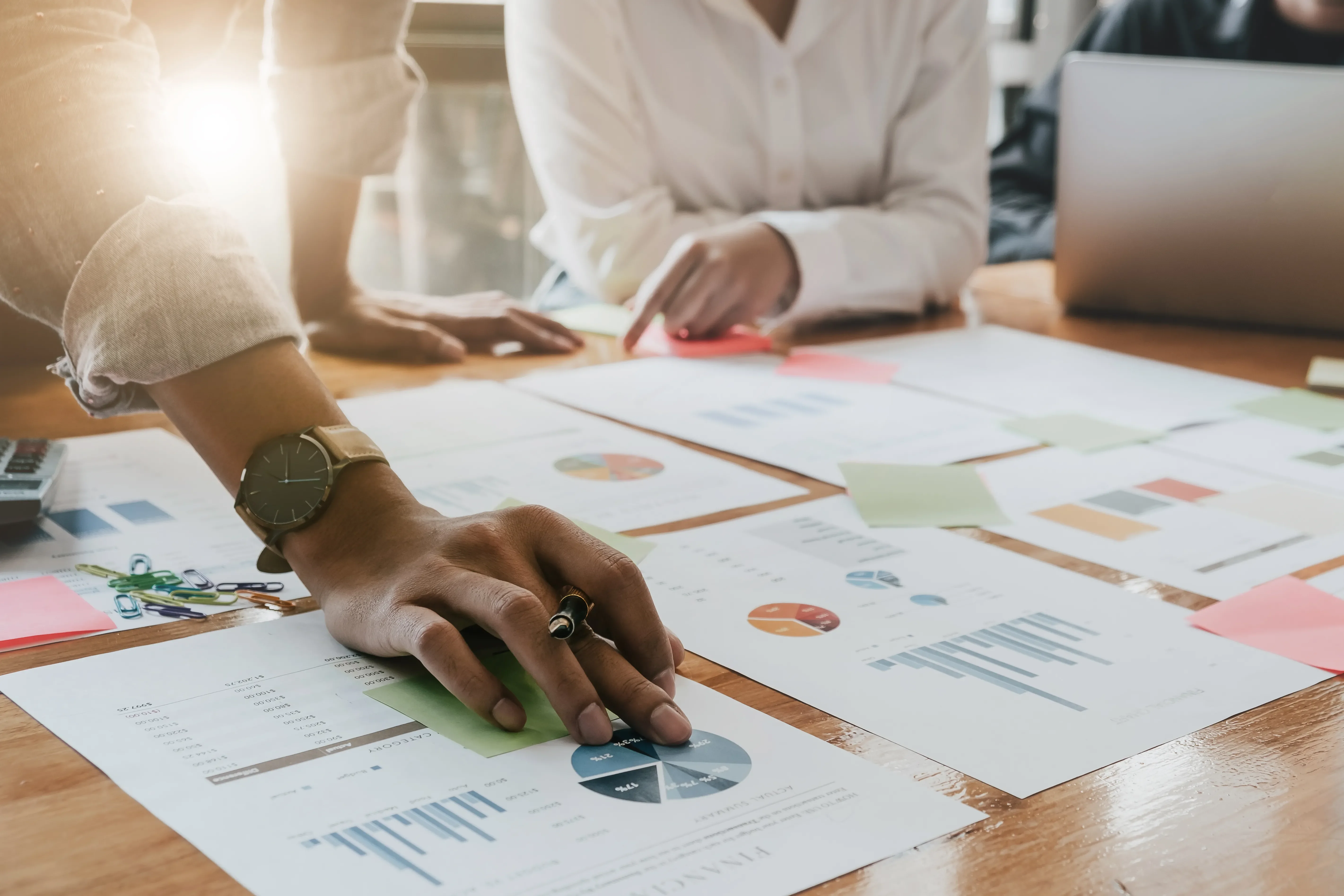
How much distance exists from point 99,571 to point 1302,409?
0.97 meters

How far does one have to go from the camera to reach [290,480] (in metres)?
0.64

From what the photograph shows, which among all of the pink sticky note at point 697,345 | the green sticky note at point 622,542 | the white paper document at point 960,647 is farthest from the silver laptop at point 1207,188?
the green sticky note at point 622,542

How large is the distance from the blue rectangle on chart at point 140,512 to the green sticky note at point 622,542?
201 mm

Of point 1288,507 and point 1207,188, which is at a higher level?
point 1207,188

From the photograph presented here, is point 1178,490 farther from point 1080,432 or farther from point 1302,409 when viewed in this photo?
point 1302,409

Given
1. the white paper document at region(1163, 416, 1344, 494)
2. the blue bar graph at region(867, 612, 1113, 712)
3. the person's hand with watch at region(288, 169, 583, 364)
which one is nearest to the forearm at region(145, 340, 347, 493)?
the blue bar graph at region(867, 612, 1113, 712)

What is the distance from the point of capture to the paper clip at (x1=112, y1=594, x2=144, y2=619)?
2.01 ft

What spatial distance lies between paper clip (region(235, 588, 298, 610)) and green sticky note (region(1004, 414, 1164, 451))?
0.61 metres

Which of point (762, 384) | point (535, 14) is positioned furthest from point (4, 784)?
point (535, 14)

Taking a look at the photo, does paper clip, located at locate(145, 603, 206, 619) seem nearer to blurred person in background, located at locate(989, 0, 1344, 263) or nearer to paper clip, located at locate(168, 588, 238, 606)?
paper clip, located at locate(168, 588, 238, 606)

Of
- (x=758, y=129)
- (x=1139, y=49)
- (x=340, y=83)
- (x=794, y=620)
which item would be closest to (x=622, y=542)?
(x=794, y=620)

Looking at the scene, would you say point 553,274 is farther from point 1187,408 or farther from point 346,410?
point 1187,408

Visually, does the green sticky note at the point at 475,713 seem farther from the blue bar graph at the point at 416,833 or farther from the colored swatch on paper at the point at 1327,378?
the colored swatch on paper at the point at 1327,378

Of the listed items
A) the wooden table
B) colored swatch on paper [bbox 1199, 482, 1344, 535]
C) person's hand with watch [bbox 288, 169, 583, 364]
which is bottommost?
colored swatch on paper [bbox 1199, 482, 1344, 535]
